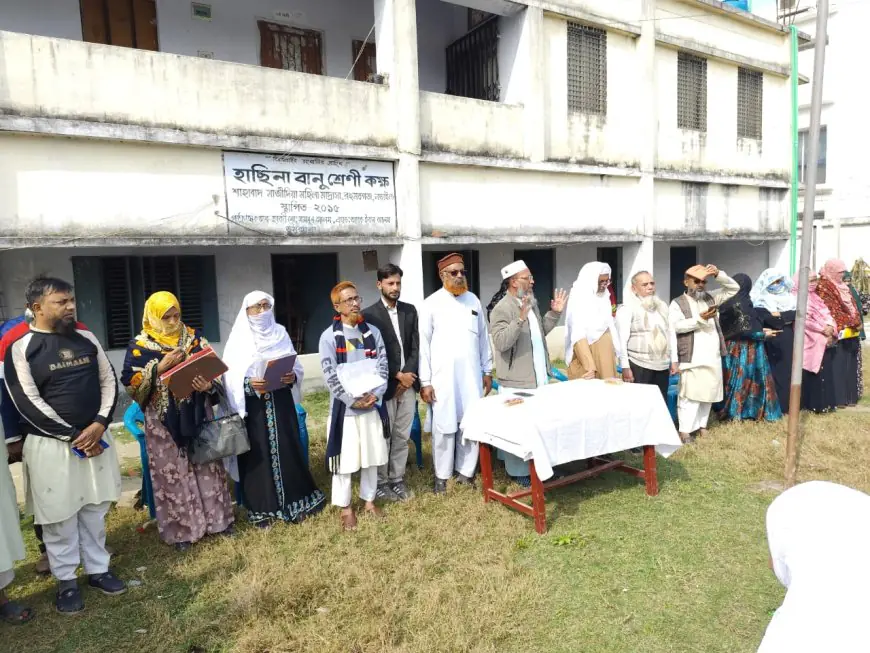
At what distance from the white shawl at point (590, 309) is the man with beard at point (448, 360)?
107cm

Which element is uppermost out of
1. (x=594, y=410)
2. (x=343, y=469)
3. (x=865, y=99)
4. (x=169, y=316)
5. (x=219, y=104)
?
(x=865, y=99)

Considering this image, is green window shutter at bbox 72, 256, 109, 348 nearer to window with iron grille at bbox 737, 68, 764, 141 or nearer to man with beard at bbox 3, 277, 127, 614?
man with beard at bbox 3, 277, 127, 614

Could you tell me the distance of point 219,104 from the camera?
6.79 m

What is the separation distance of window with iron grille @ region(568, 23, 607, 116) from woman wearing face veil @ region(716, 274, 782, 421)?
4.83 metres

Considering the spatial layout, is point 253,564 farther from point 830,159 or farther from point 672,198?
point 830,159

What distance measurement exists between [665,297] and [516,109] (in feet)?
22.3

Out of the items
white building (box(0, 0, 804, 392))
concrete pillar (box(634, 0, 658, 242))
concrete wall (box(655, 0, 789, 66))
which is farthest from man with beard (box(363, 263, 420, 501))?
concrete wall (box(655, 0, 789, 66))

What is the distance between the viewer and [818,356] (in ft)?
21.6

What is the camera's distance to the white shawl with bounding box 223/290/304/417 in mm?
3963

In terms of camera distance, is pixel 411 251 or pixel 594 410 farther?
pixel 411 251

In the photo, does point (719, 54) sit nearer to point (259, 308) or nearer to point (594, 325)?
point (594, 325)

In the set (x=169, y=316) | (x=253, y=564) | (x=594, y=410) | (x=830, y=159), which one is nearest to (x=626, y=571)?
(x=594, y=410)

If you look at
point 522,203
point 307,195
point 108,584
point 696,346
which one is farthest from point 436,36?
point 108,584

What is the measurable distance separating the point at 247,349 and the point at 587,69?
26.8ft
